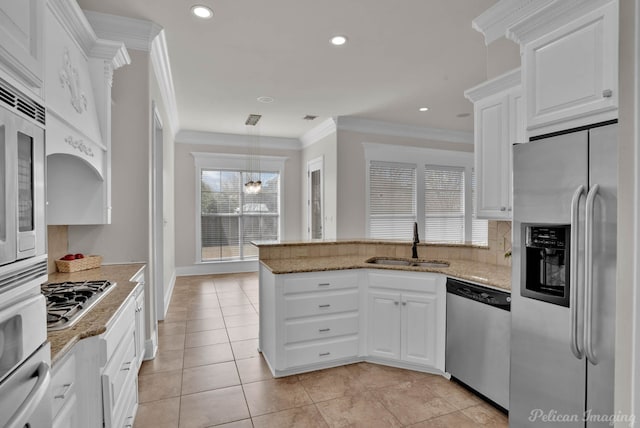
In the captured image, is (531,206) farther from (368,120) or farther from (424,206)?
(424,206)

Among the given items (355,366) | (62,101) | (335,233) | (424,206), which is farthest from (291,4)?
(424,206)

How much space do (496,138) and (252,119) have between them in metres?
4.19

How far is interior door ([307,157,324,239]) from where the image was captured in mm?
6418

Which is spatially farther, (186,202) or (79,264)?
(186,202)

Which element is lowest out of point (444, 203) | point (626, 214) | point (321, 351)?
point (321, 351)

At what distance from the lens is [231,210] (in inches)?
282

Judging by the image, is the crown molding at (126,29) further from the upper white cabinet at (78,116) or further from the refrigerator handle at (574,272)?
the refrigerator handle at (574,272)

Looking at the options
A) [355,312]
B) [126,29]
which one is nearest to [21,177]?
[355,312]

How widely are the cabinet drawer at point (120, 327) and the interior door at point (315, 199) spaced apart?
4348 millimetres

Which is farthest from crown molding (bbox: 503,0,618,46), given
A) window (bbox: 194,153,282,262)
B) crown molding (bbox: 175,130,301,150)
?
window (bbox: 194,153,282,262)

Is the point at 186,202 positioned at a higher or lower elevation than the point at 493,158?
lower

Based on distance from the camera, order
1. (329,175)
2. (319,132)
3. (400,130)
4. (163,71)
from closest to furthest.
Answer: (163,71) → (329,175) → (400,130) → (319,132)

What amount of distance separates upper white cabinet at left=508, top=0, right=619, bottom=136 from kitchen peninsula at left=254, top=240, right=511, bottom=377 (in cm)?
125

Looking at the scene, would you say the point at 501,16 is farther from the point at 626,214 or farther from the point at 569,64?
the point at 626,214
